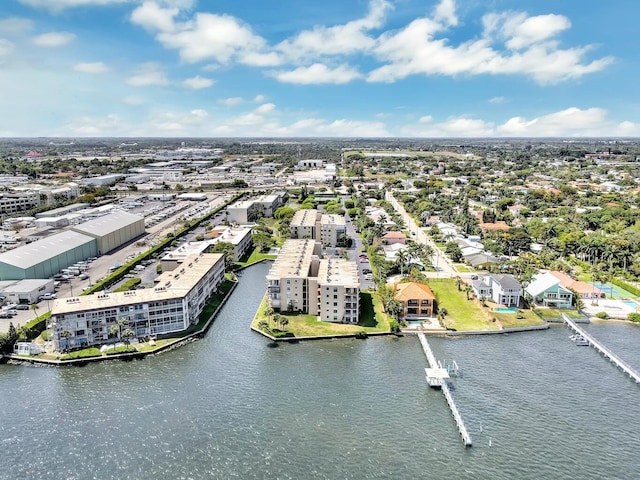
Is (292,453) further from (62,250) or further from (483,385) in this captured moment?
(62,250)

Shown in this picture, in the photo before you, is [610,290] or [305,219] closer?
[610,290]

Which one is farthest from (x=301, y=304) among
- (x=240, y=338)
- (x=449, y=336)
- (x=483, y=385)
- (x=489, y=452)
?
(x=489, y=452)

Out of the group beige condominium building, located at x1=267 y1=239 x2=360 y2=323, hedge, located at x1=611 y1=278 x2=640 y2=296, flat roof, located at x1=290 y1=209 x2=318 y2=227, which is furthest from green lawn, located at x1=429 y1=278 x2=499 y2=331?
flat roof, located at x1=290 y1=209 x2=318 y2=227

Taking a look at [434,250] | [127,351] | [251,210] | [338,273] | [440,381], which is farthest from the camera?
[251,210]

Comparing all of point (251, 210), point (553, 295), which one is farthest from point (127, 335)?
point (251, 210)

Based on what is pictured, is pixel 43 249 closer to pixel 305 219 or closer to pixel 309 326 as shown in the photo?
pixel 309 326

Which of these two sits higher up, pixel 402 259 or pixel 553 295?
pixel 402 259

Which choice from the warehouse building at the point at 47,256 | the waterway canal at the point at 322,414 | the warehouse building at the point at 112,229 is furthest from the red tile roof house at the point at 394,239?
the warehouse building at the point at 47,256
